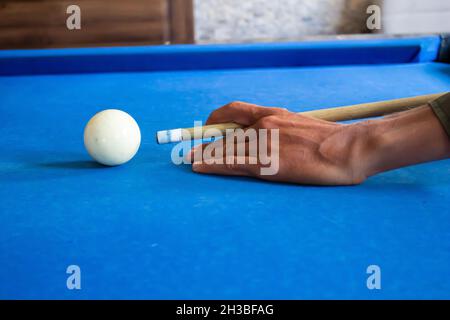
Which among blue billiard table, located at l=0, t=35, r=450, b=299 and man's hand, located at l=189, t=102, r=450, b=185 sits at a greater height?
man's hand, located at l=189, t=102, r=450, b=185

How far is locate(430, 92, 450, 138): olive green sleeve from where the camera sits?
49.6 inches

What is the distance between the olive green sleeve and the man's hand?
14mm

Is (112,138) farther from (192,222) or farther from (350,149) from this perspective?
(350,149)

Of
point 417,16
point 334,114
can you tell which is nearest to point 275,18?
point 417,16

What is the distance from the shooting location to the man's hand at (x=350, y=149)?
1292 millimetres

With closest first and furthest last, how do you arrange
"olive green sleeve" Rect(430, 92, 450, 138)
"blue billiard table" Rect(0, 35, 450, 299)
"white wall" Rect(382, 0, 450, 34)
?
1. "blue billiard table" Rect(0, 35, 450, 299)
2. "olive green sleeve" Rect(430, 92, 450, 138)
3. "white wall" Rect(382, 0, 450, 34)

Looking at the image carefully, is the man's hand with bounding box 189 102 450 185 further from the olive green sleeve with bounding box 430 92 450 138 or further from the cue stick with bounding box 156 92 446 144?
the cue stick with bounding box 156 92 446 144

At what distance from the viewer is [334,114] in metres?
1.57

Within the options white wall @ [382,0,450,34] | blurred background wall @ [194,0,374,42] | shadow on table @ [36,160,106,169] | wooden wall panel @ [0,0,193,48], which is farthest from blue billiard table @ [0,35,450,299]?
white wall @ [382,0,450,34]

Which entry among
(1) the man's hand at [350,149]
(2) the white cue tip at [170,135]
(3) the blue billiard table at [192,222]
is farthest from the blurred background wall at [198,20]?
(1) the man's hand at [350,149]

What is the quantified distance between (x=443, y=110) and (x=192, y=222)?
2.04 feet
